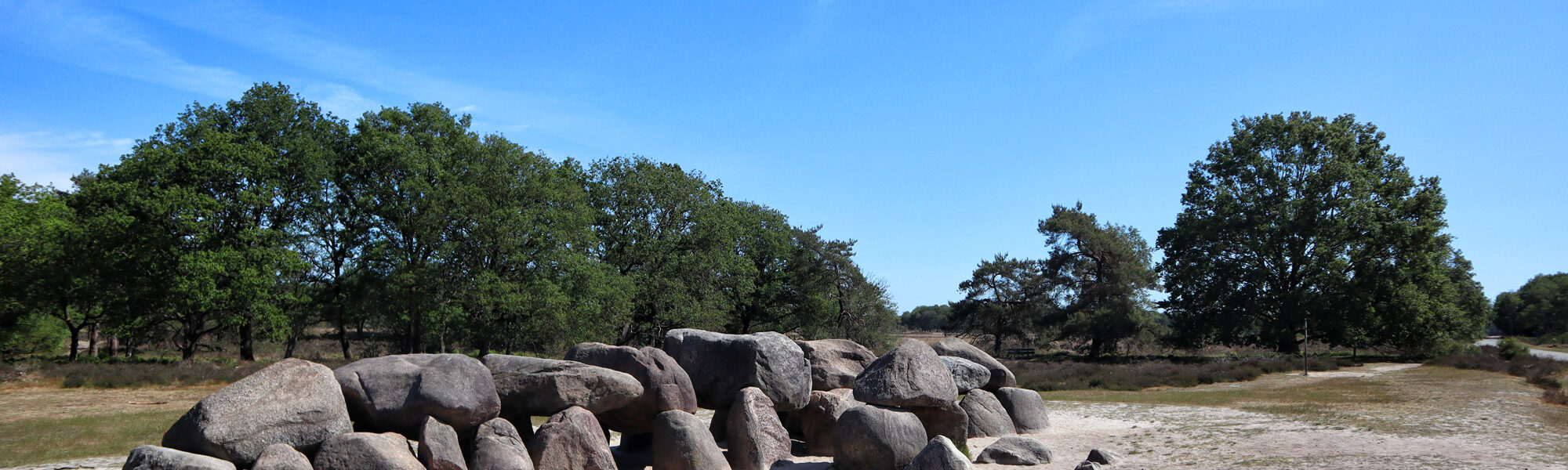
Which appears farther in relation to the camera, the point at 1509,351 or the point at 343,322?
the point at 1509,351

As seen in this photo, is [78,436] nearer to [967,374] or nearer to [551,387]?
[551,387]

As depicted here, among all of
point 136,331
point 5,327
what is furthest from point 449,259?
point 5,327

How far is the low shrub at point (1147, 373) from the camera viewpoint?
1219 inches

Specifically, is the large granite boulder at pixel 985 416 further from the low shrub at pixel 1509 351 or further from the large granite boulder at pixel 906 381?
the low shrub at pixel 1509 351

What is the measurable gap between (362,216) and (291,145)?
375 cm

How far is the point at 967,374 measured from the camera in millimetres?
18250

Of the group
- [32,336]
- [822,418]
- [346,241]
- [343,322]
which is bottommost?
[32,336]

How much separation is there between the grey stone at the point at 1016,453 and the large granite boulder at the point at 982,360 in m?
4.50

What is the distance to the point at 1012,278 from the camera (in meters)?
48.9

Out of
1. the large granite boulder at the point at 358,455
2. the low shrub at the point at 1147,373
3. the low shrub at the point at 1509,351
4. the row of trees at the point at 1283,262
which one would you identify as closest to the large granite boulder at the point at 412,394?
the large granite boulder at the point at 358,455

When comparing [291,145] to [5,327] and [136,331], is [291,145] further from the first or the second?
[5,327]

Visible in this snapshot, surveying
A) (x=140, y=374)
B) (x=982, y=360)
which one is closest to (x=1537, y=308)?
(x=982, y=360)

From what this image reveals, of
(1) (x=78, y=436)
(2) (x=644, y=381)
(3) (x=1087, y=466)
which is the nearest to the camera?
(3) (x=1087, y=466)

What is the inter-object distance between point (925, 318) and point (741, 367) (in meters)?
127
